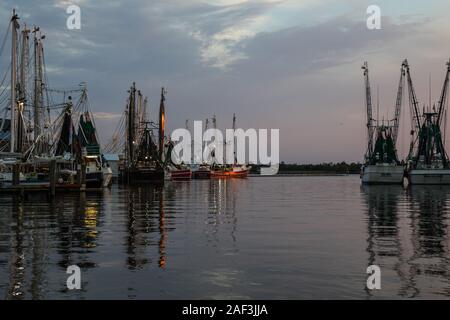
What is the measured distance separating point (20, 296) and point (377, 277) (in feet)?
32.1

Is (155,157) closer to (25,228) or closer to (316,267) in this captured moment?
(25,228)

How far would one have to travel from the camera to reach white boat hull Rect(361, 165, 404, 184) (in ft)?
416

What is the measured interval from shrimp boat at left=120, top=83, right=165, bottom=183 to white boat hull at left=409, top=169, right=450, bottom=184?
172 feet

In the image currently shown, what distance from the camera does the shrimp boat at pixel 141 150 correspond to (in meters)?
119

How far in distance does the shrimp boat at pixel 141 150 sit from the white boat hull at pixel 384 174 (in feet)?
147

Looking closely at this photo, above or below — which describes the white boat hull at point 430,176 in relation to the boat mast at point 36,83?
below

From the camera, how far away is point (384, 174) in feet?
417

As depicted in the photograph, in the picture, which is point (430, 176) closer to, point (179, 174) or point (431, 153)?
point (431, 153)

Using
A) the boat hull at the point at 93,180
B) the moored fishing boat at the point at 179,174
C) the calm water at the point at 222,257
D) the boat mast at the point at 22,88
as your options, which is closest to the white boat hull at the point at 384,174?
the moored fishing boat at the point at 179,174

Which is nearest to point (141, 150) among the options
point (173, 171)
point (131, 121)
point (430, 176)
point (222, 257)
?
point (131, 121)

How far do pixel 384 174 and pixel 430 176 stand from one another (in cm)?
966

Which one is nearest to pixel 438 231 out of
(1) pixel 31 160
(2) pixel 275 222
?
(2) pixel 275 222

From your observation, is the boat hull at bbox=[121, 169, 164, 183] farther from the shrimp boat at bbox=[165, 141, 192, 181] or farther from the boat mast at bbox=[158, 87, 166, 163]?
the shrimp boat at bbox=[165, 141, 192, 181]

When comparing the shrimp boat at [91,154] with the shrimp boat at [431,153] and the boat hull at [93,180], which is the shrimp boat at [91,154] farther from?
the shrimp boat at [431,153]
